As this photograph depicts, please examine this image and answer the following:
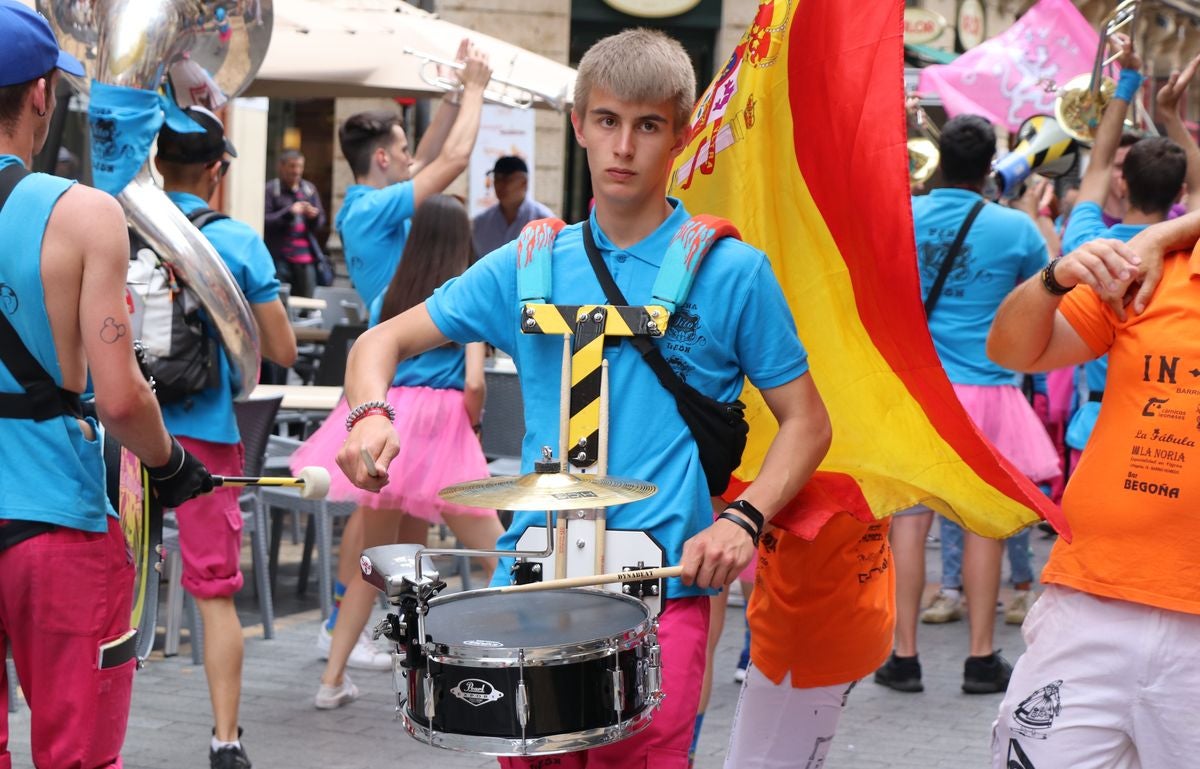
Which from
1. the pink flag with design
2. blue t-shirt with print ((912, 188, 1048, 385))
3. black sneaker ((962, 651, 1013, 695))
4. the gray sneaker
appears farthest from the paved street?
the pink flag with design

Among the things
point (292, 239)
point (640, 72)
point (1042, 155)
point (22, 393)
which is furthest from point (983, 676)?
point (292, 239)

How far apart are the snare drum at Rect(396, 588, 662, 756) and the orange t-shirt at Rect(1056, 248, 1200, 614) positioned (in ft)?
3.19

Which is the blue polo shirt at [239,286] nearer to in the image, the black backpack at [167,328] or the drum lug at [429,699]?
A: the black backpack at [167,328]

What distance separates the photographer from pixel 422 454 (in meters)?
6.39

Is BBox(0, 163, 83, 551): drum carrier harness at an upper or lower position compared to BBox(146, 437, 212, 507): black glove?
upper

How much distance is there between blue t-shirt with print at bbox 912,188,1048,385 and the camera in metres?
6.71

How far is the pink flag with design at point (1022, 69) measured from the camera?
384 inches

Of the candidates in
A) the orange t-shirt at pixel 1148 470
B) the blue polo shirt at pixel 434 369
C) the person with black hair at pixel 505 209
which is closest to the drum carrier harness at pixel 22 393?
the orange t-shirt at pixel 1148 470

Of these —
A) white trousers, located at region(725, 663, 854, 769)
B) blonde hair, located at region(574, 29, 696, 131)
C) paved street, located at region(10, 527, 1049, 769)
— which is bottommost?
paved street, located at region(10, 527, 1049, 769)

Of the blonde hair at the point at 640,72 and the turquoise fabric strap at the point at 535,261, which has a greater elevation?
the blonde hair at the point at 640,72

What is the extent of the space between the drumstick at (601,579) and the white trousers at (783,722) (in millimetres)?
1138

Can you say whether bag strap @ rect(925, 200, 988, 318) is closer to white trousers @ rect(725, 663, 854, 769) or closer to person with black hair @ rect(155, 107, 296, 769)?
person with black hair @ rect(155, 107, 296, 769)

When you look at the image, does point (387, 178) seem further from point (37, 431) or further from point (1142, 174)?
point (37, 431)

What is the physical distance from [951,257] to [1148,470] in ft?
11.8
